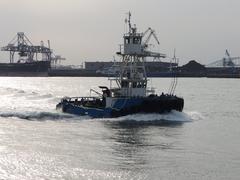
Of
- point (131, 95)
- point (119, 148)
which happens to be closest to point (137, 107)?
point (131, 95)

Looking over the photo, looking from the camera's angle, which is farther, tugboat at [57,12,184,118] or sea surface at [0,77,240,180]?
tugboat at [57,12,184,118]

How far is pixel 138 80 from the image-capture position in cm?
5031

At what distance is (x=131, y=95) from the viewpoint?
50.2 metres

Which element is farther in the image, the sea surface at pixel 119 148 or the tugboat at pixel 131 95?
the tugboat at pixel 131 95

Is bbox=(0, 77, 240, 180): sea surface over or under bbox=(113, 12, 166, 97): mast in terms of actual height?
under

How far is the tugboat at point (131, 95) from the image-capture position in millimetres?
48781

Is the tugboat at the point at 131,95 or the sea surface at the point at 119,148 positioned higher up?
the tugboat at the point at 131,95

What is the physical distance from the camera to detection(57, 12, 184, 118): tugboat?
4878cm

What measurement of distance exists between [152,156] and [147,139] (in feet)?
24.0

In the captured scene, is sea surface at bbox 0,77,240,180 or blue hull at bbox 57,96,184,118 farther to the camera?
blue hull at bbox 57,96,184,118

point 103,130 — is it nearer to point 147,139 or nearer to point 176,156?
point 147,139

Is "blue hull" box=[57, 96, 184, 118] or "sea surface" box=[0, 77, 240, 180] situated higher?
"blue hull" box=[57, 96, 184, 118]

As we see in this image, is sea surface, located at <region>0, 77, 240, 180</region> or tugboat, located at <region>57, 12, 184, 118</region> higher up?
tugboat, located at <region>57, 12, 184, 118</region>

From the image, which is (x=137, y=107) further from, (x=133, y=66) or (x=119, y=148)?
(x=119, y=148)
